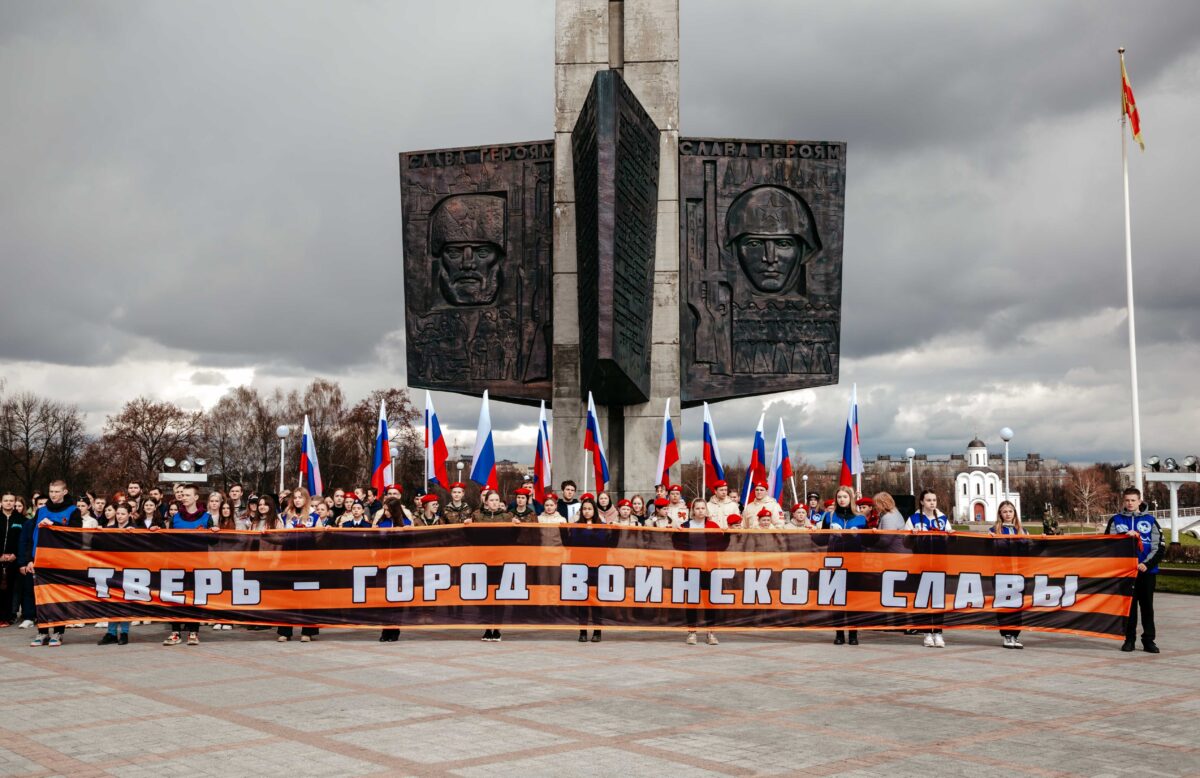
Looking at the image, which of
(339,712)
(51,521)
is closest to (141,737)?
(339,712)

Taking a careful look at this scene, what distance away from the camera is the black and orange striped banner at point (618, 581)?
1259 centimetres

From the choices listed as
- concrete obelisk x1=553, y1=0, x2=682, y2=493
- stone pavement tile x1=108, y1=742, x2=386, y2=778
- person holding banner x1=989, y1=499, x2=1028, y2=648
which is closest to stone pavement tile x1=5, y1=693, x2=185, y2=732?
stone pavement tile x1=108, y1=742, x2=386, y2=778

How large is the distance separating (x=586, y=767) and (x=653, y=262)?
17.0 metres

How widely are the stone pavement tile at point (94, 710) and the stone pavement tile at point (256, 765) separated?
1.54 meters

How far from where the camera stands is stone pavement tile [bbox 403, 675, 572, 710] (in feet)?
27.7

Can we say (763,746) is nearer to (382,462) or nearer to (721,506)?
(721,506)

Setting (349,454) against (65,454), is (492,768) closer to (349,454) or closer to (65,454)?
(349,454)

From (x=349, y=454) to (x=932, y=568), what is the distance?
192 feet

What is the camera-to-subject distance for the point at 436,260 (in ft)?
77.3

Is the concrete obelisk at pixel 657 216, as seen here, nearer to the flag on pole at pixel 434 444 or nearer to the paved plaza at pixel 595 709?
the flag on pole at pixel 434 444

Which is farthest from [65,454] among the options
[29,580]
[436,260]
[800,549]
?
[800,549]

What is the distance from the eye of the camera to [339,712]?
26.3 feet

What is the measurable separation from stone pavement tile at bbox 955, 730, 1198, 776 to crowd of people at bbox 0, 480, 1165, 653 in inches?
210

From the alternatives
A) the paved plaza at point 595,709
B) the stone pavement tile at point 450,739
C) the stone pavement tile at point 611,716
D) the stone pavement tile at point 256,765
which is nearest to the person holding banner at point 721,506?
the paved plaza at point 595,709
